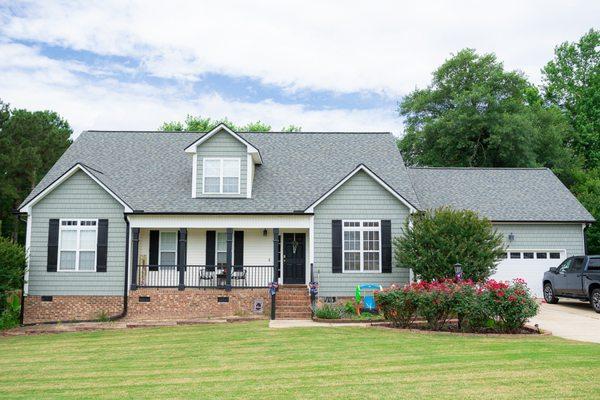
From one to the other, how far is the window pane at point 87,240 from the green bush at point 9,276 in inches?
74.9

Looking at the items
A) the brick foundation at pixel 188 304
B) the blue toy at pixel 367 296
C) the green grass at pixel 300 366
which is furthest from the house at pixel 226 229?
the green grass at pixel 300 366

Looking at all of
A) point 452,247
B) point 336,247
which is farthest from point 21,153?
point 452,247

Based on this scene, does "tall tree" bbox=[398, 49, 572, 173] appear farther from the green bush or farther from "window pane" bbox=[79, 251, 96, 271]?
the green bush

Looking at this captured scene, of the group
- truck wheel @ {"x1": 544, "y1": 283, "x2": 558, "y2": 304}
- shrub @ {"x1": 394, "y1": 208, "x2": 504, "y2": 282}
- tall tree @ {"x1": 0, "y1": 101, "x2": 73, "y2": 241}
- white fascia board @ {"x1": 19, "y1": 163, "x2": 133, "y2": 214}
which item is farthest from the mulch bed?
tall tree @ {"x1": 0, "y1": 101, "x2": 73, "y2": 241}

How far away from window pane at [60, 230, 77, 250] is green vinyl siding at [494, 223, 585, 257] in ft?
54.2

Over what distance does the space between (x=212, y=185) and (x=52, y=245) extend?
6.12 meters

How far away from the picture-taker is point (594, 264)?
63.1 feet

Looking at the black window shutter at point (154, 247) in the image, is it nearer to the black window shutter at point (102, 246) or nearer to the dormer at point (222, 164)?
the black window shutter at point (102, 246)

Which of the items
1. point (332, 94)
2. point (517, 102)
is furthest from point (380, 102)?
point (517, 102)

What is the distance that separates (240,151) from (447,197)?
9176mm

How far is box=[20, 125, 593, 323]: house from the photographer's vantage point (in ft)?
65.0

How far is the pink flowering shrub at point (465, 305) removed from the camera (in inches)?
565

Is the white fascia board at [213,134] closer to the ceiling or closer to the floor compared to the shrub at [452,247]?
closer to the ceiling

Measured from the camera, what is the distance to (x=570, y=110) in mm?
45938
